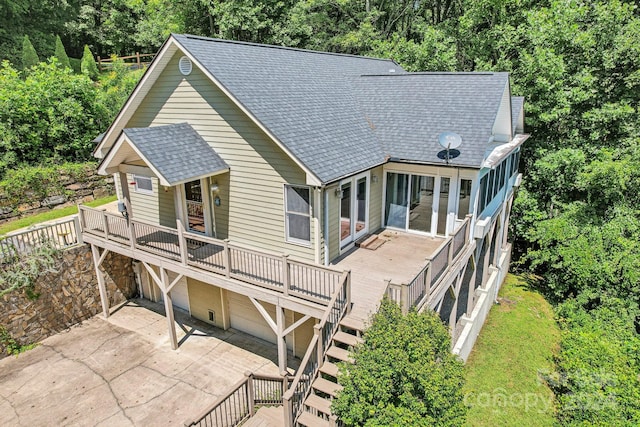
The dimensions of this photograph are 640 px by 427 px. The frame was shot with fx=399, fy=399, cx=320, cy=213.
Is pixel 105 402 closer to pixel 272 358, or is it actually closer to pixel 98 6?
pixel 272 358

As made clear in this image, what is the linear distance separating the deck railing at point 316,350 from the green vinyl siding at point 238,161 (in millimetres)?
2291

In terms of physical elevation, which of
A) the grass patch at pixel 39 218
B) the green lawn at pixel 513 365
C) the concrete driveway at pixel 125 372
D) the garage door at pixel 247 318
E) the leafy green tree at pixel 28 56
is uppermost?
the leafy green tree at pixel 28 56

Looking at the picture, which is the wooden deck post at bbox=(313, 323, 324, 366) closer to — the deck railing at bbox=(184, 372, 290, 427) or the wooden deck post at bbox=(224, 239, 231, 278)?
the deck railing at bbox=(184, 372, 290, 427)

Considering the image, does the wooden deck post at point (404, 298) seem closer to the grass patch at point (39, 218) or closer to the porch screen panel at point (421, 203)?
the porch screen panel at point (421, 203)

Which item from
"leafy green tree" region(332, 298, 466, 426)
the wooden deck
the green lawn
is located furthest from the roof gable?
the green lawn

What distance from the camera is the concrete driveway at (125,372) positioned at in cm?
1001

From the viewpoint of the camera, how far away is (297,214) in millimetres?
10547

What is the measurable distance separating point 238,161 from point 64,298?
8175 mm

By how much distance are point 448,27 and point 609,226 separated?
17379mm

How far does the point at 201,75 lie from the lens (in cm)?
1136

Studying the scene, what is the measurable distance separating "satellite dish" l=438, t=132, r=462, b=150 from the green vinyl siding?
4.25m

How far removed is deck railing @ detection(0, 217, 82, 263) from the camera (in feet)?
40.5

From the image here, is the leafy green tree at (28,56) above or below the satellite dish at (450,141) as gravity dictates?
above

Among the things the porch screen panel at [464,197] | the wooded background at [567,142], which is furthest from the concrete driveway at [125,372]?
the wooded background at [567,142]
